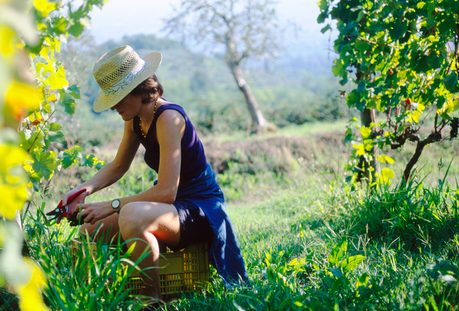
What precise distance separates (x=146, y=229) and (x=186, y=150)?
0.56m

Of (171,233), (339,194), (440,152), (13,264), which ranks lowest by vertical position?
(440,152)

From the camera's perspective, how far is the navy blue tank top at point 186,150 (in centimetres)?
222

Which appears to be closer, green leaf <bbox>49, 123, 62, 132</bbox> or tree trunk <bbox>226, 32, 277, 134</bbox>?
green leaf <bbox>49, 123, 62, 132</bbox>

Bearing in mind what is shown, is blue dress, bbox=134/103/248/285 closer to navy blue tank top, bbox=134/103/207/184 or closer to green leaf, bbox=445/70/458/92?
navy blue tank top, bbox=134/103/207/184

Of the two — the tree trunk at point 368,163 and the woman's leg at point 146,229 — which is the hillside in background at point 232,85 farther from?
the woman's leg at point 146,229

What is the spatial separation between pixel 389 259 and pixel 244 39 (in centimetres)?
1527

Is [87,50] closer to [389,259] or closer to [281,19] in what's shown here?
[281,19]

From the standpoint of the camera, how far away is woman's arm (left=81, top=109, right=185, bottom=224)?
2.05 m

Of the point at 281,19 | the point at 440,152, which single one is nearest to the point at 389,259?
the point at 440,152

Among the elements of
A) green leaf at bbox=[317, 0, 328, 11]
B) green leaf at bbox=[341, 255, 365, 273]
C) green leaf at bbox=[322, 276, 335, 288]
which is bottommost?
green leaf at bbox=[341, 255, 365, 273]

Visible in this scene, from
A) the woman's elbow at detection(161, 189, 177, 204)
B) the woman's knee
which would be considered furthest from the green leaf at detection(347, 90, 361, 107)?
the woman's knee

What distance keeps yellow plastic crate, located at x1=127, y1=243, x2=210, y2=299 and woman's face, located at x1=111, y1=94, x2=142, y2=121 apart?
85 cm

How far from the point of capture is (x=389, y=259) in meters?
2.21

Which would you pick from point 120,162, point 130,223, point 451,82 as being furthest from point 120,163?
point 451,82
